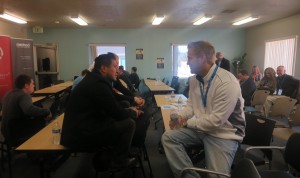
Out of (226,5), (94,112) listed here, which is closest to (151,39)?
(226,5)

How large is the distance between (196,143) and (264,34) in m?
7.92

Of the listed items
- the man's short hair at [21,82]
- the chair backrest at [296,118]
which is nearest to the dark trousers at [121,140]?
the man's short hair at [21,82]

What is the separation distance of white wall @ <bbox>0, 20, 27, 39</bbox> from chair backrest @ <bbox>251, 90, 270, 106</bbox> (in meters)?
7.87

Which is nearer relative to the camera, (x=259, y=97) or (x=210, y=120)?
(x=210, y=120)

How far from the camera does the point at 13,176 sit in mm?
2973

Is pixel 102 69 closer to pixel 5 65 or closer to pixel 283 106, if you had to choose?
pixel 283 106

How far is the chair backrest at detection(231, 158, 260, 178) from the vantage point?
117 cm

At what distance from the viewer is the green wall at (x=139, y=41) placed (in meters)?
9.70

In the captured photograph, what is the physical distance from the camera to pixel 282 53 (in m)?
7.76

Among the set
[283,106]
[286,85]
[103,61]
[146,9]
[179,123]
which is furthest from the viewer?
[146,9]

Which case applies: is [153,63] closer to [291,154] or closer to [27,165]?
[27,165]

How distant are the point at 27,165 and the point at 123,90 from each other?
189 centimetres

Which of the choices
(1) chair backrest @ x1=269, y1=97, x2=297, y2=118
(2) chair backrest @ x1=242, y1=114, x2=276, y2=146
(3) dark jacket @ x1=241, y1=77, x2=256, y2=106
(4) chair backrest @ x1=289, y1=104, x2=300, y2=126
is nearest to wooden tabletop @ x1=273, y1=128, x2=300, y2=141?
(4) chair backrest @ x1=289, y1=104, x2=300, y2=126

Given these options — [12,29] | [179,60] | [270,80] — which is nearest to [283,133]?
[270,80]
